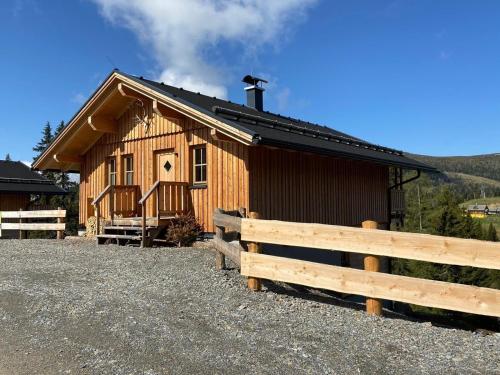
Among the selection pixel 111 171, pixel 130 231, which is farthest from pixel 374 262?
pixel 111 171

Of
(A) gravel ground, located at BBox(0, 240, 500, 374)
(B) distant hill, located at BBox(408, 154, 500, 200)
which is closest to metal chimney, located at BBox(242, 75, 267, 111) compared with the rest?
(A) gravel ground, located at BBox(0, 240, 500, 374)

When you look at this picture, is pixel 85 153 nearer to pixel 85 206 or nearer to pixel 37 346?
pixel 85 206

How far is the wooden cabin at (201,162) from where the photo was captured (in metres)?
12.3

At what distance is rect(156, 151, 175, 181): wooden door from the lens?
14242mm

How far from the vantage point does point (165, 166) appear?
1452 centimetres

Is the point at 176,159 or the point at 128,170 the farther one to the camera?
the point at 128,170

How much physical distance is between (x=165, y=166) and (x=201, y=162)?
1615mm

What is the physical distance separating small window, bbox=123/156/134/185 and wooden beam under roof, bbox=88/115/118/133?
1.12m

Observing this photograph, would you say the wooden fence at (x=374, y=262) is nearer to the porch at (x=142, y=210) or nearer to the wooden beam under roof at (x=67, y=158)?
the porch at (x=142, y=210)

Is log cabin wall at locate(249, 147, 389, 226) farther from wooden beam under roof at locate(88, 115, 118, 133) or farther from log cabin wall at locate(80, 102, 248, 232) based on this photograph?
wooden beam under roof at locate(88, 115, 118, 133)

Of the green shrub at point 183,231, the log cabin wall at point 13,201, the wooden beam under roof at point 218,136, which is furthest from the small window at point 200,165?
the log cabin wall at point 13,201

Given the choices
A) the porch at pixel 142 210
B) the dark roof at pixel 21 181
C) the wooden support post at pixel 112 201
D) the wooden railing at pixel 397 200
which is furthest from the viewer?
the dark roof at pixel 21 181

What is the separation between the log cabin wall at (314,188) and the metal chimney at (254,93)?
5115 mm

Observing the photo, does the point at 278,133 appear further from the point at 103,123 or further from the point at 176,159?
the point at 103,123
